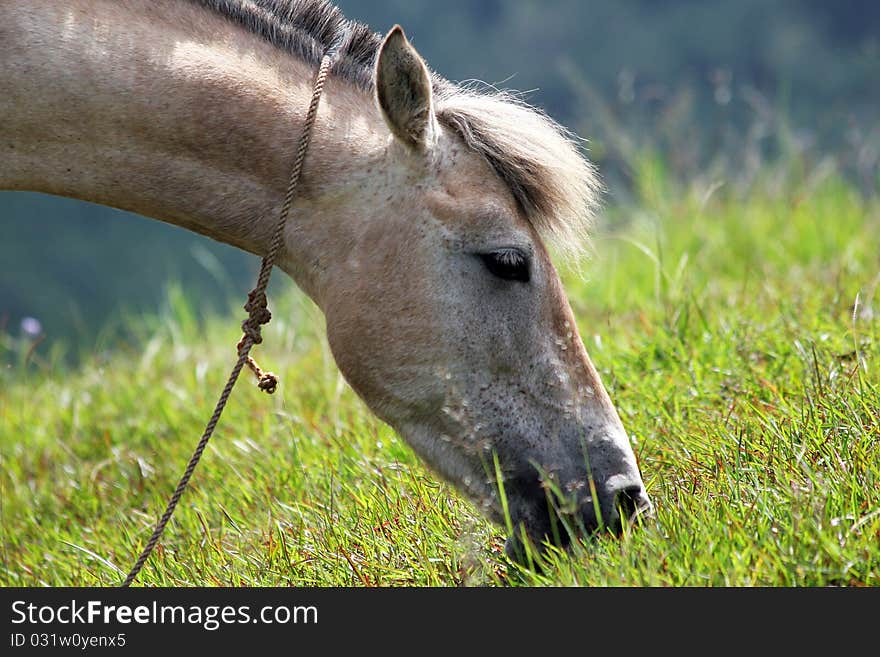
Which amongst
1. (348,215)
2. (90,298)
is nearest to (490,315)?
(348,215)

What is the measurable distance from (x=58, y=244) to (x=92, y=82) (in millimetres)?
15387

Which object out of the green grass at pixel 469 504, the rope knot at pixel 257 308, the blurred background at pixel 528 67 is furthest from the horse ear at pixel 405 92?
the blurred background at pixel 528 67

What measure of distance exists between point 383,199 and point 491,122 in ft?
1.28

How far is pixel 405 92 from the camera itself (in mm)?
2654

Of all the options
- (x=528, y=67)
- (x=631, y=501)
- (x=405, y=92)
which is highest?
(x=528, y=67)

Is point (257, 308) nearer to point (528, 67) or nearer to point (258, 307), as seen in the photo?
point (258, 307)

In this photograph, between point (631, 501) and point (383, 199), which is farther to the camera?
point (383, 199)

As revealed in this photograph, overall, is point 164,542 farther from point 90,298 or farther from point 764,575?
point 90,298

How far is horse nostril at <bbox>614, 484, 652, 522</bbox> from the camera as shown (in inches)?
102

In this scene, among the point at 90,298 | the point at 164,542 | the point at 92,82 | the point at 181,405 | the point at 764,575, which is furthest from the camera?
the point at 90,298

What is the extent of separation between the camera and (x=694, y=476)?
2756 mm

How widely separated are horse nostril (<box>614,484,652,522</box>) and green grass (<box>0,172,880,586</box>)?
0.16 feet

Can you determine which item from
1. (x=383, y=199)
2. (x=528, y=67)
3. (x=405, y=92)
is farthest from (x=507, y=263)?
(x=528, y=67)

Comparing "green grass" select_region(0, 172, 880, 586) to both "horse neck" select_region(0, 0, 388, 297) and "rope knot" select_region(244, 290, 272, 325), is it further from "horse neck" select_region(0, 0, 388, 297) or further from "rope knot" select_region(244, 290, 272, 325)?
"horse neck" select_region(0, 0, 388, 297)
